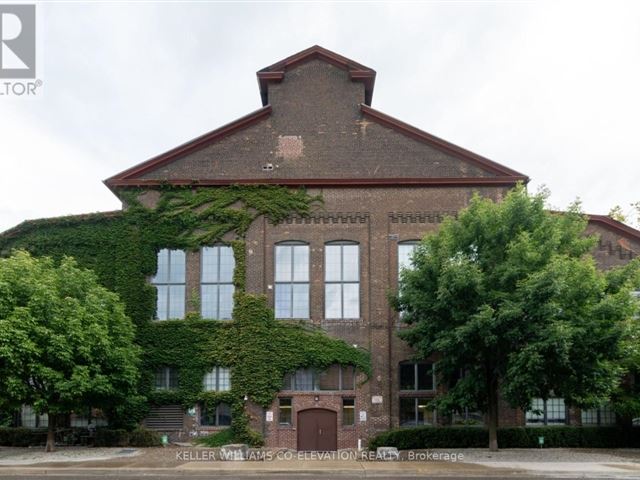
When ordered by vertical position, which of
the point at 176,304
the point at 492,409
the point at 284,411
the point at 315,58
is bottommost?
the point at 284,411

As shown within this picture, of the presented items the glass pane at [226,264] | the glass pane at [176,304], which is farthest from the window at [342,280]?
the glass pane at [176,304]

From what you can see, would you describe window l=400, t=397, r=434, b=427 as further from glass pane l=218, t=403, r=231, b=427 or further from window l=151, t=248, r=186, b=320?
window l=151, t=248, r=186, b=320

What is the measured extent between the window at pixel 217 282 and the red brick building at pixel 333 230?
50mm

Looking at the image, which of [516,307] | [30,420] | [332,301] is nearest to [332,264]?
[332,301]

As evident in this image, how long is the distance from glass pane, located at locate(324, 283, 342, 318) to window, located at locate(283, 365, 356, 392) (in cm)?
228

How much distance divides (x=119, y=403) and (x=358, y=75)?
17.6 metres

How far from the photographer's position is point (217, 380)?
105 ft

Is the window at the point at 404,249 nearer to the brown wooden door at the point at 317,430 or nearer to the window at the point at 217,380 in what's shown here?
the brown wooden door at the point at 317,430

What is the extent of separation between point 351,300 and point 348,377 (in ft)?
10.9

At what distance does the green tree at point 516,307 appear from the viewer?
2500 cm

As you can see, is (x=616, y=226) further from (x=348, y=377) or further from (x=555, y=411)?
(x=348, y=377)

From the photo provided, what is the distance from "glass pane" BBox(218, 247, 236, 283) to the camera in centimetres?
3284

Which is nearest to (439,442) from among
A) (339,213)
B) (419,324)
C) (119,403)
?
(419,324)

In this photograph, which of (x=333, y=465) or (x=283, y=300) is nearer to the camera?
(x=333, y=465)
